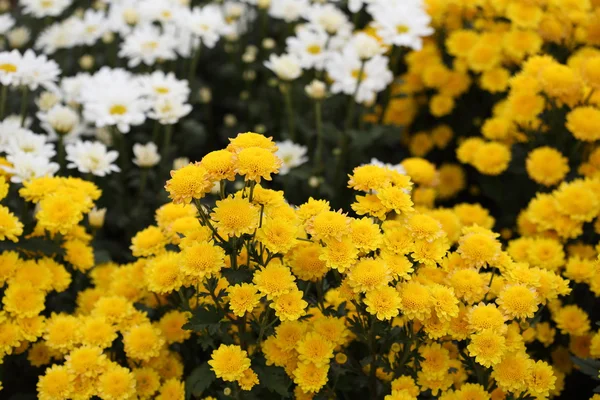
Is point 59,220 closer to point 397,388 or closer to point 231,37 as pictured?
point 397,388

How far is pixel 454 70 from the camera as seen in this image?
3.57 meters

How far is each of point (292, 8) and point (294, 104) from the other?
492 mm

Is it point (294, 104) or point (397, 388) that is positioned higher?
point (294, 104)

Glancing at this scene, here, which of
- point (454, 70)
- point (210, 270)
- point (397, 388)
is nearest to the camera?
point (210, 270)

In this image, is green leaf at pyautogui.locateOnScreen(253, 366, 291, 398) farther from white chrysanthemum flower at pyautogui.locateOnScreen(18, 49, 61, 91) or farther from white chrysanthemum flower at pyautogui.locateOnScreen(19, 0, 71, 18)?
white chrysanthemum flower at pyautogui.locateOnScreen(19, 0, 71, 18)

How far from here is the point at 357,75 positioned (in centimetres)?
331

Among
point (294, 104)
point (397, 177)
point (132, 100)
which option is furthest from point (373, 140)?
point (397, 177)

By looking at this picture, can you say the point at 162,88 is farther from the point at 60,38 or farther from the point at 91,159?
the point at 60,38

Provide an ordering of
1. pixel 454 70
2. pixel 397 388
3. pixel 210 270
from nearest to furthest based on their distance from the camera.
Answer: pixel 210 270
pixel 397 388
pixel 454 70

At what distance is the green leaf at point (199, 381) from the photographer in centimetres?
200

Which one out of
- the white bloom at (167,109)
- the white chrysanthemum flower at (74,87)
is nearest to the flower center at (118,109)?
the white bloom at (167,109)

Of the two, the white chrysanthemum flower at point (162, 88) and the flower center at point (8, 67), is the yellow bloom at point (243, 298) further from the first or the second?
the flower center at point (8, 67)

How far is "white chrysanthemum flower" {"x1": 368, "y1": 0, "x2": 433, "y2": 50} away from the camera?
325cm

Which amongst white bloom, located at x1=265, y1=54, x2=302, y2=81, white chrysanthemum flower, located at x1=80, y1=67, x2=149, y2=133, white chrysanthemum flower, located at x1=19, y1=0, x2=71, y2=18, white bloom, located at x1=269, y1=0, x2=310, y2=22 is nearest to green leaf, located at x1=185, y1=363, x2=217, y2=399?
white chrysanthemum flower, located at x1=80, y1=67, x2=149, y2=133
